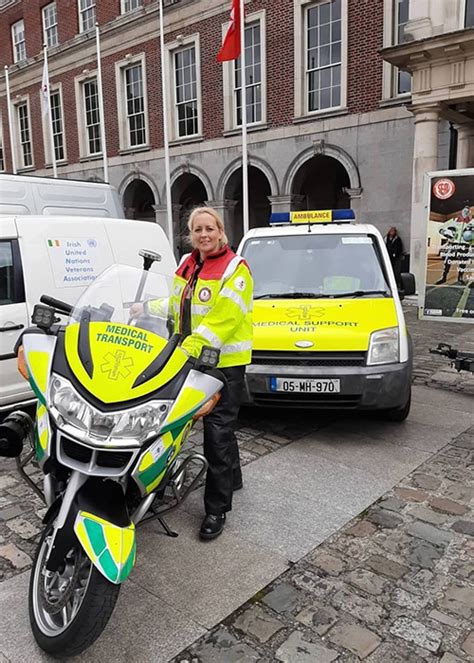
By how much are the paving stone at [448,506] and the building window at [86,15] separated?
2453 centimetres

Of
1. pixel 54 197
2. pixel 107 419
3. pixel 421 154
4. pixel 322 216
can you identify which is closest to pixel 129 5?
pixel 421 154

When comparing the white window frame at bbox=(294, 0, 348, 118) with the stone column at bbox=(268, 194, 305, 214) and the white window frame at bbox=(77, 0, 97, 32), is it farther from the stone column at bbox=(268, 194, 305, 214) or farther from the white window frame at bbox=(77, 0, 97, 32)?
the white window frame at bbox=(77, 0, 97, 32)

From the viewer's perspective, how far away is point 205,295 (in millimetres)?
3172

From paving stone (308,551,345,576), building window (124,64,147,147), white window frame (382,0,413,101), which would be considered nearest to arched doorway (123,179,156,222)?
building window (124,64,147,147)

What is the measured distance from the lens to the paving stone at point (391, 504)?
3637 mm

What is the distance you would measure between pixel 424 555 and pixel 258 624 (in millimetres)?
1086

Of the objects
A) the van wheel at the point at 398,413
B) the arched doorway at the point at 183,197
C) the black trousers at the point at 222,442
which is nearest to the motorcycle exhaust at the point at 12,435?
the black trousers at the point at 222,442

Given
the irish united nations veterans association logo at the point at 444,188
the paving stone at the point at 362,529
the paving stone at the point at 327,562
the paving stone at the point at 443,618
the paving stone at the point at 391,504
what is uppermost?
the irish united nations veterans association logo at the point at 444,188

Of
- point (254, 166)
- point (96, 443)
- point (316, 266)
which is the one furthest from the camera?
point (254, 166)

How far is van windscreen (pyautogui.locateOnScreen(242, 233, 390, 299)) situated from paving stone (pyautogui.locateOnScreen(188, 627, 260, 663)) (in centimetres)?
349

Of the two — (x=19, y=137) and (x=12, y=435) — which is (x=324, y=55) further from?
(x=19, y=137)

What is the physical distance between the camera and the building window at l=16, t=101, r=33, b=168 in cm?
2725

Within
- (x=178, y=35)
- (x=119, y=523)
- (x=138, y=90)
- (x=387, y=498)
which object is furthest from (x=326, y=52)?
(x=119, y=523)

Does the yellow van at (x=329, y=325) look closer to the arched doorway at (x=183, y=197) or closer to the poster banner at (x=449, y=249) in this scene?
the poster banner at (x=449, y=249)
